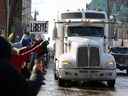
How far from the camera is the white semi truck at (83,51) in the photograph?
70.1 feet

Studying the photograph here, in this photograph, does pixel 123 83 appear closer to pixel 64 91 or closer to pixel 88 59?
pixel 88 59

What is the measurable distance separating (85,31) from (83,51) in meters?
1.77

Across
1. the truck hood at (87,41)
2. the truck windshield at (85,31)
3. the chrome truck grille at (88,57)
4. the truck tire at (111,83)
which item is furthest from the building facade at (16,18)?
the chrome truck grille at (88,57)

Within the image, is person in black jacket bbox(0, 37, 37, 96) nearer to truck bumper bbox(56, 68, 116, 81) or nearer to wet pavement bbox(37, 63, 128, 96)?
wet pavement bbox(37, 63, 128, 96)

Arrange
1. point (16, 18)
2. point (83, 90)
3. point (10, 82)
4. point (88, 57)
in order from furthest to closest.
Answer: point (16, 18), point (88, 57), point (83, 90), point (10, 82)

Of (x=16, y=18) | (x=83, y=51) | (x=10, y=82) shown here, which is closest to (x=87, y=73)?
(x=83, y=51)

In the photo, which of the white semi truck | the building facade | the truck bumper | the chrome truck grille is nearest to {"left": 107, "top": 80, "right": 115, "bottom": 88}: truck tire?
the white semi truck

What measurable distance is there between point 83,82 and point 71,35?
80.9 inches

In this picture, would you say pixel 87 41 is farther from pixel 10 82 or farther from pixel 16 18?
pixel 16 18

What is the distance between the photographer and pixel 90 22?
2312 cm

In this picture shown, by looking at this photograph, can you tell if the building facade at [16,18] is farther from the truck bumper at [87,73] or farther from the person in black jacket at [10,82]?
the person in black jacket at [10,82]

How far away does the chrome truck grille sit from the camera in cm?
2133

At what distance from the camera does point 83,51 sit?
21375 mm

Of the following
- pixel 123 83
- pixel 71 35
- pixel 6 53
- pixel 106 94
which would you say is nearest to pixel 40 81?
pixel 6 53
